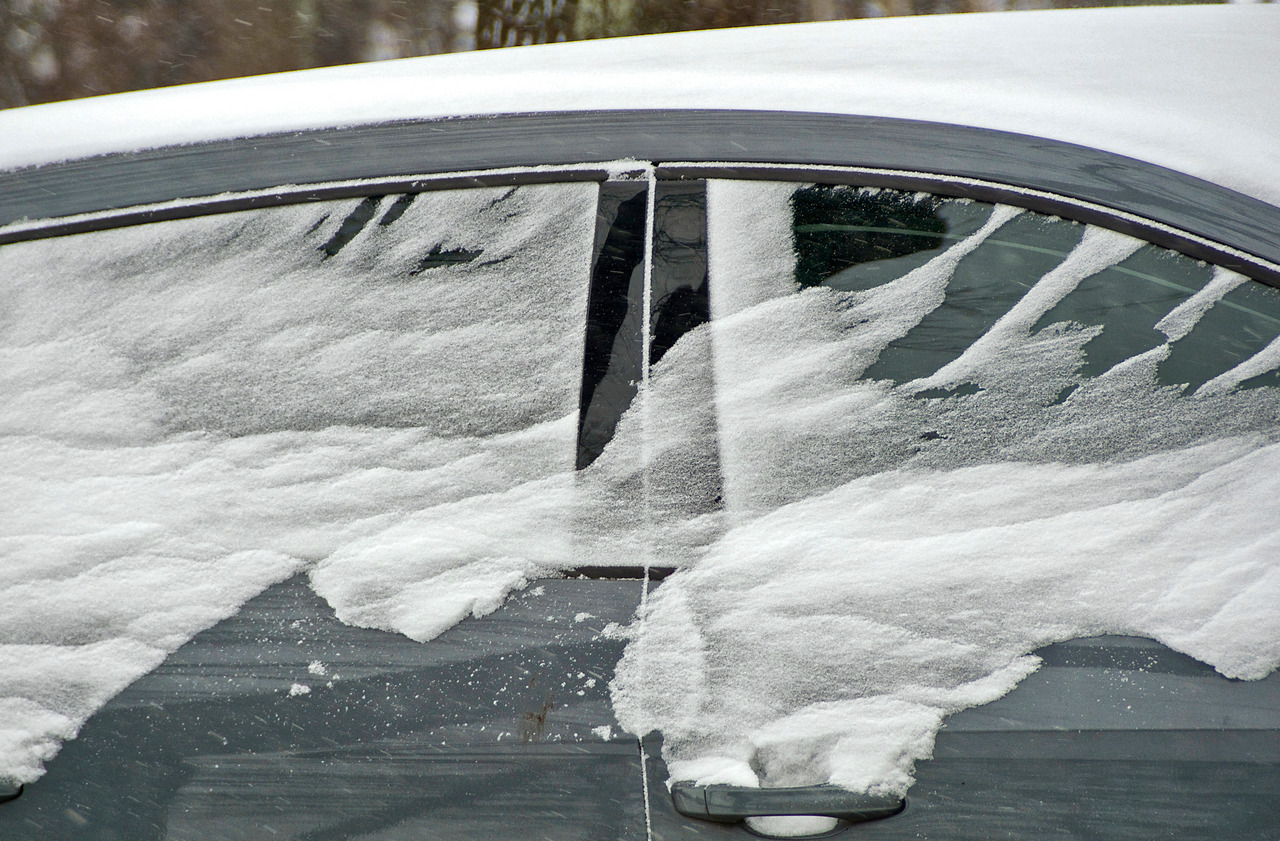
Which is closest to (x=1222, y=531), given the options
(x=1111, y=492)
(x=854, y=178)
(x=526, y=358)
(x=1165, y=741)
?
(x=1111, y=492)

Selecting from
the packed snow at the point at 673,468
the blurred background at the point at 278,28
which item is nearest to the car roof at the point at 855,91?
the packed snow at the point at 673,468

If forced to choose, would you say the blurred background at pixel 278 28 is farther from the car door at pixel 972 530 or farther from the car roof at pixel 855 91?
the car door at pixel 972 530

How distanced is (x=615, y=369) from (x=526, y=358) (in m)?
0.12

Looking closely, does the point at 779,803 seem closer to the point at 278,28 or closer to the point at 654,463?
the point at 654,463

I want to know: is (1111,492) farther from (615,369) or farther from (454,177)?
(454,177)

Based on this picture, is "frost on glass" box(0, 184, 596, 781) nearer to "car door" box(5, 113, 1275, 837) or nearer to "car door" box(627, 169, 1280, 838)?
"car door" box(5, 113, 1275, 837)

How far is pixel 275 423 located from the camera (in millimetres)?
1100

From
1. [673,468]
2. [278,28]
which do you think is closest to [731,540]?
[673,468]

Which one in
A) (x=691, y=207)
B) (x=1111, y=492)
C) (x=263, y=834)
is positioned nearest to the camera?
(x=263, y=834)

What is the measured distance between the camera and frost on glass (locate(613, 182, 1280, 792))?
965 millimetres

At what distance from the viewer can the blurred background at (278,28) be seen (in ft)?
19.5

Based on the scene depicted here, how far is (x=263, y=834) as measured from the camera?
3.02 feet

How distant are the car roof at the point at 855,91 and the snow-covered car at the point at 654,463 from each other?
1 cm

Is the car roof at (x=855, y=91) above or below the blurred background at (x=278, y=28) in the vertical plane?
below
